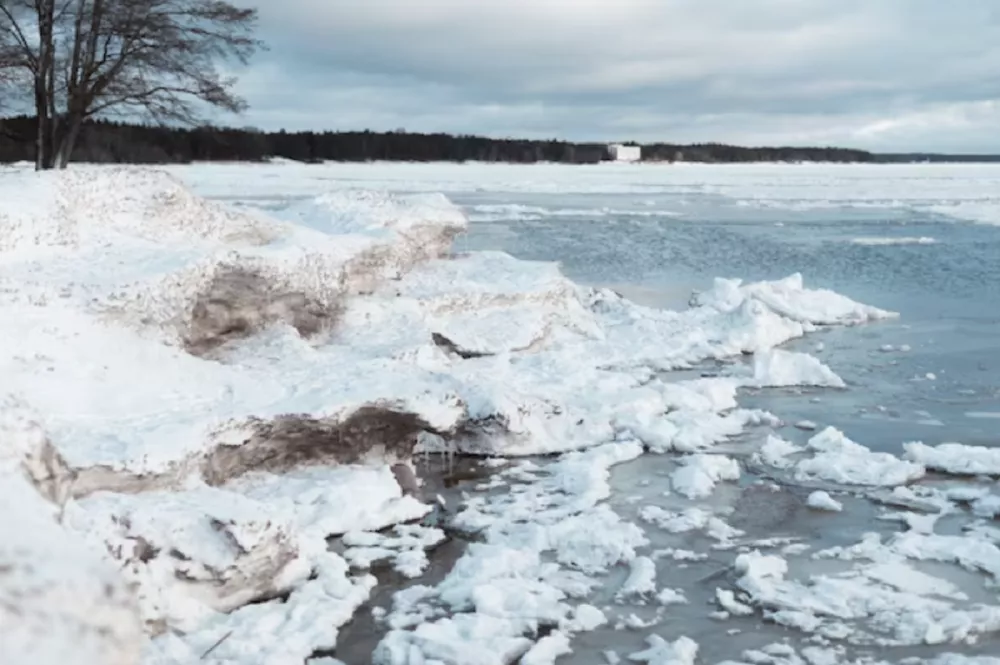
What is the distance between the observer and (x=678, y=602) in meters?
6.66

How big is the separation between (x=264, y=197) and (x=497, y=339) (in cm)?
3225

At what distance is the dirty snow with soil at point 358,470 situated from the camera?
6.04m

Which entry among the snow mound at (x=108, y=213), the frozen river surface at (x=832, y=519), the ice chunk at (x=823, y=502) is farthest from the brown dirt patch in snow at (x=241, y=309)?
Result: the ice chunk at (x=823, y=502)

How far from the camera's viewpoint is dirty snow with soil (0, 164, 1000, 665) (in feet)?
19.8

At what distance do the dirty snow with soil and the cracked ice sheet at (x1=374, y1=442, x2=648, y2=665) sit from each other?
25 millimetres

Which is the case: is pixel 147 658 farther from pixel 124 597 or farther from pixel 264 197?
pixel 264 197

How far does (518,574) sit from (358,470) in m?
2.47

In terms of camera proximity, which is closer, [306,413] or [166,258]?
[306,413]

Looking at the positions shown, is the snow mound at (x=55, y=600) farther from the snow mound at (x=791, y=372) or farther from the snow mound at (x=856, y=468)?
the snow mound at (x=791, y=372)

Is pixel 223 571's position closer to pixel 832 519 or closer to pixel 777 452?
pixel 832 519

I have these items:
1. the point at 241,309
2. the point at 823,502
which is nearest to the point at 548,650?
the point at 823,502

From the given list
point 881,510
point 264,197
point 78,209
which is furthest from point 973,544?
point 264,197

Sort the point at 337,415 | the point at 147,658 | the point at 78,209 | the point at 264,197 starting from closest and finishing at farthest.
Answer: the point at 147,658, the point at 337,415, the point at 78,209, the point at 264,197

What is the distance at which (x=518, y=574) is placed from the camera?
7.12 m
